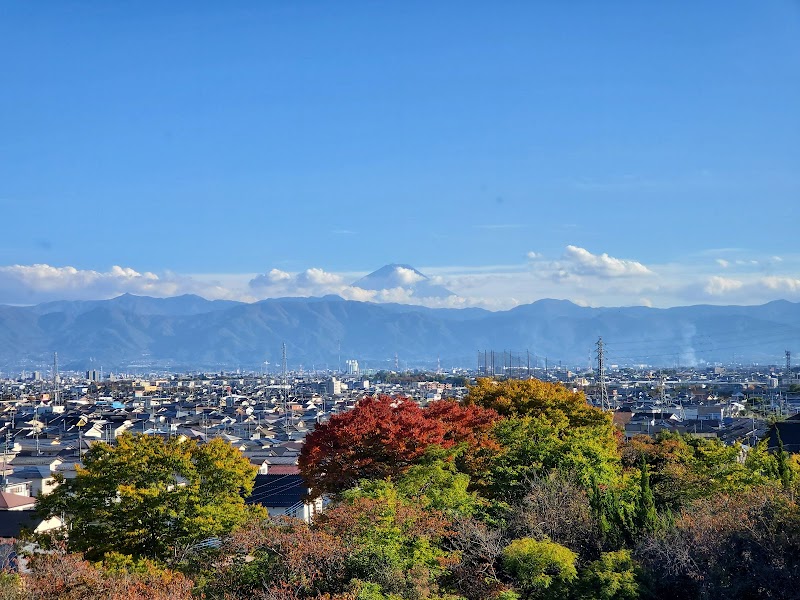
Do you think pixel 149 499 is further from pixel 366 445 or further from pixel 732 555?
pixel 732 555

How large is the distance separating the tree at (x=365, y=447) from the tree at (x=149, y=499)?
210cm

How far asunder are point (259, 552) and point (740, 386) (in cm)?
9100

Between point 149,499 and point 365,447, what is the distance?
4623mm

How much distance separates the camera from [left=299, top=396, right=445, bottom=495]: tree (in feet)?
59.8

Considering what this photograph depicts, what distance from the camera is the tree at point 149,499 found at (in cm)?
1549

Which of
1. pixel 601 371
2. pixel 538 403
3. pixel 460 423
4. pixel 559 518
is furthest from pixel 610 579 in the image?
pixel 601 371

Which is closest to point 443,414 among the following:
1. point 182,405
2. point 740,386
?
point 182,405

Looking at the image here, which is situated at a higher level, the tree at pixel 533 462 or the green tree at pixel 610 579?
the tree at pixel 533 462

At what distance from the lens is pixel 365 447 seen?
60.5ft

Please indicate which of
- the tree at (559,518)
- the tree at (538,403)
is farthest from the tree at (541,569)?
the tree at (538,403)

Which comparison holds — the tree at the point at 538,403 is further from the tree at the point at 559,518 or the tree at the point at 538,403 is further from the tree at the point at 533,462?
the tree at the point at 559,518

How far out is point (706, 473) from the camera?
18.4 metres

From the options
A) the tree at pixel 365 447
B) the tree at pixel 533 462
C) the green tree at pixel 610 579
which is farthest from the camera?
the tree at pixel 365 447

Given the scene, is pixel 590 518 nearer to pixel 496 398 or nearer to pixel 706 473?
pixel 706 473
